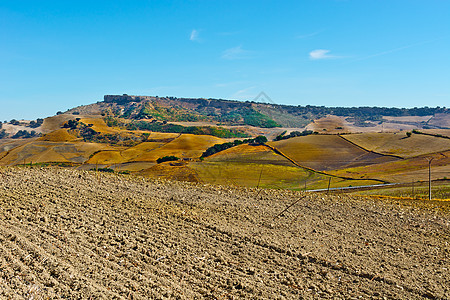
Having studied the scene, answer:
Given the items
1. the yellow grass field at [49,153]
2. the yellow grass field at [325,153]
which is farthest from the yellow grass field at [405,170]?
the yellow grass field at [49,153]

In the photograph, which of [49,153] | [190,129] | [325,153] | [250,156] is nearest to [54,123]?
[190,129]

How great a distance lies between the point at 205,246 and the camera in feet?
38.2

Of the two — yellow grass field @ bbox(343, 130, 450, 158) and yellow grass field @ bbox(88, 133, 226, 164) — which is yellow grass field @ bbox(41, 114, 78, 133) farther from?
yellow grass field @ bbox(343, 130, 450, 158)

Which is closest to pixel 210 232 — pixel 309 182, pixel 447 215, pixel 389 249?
pixel 389 249

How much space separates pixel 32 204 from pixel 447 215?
20087 mm

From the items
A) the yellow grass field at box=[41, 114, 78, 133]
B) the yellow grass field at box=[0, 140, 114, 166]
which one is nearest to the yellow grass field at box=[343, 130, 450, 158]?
the yellow grass field at box=[0, 140, 114, 166]

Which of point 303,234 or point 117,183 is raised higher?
point 117,183

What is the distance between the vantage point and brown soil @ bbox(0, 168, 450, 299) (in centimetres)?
880

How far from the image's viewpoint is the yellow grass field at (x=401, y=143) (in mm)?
77188

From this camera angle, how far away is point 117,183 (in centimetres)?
2077

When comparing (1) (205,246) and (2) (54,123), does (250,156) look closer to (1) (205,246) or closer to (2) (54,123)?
(1) (205,246)

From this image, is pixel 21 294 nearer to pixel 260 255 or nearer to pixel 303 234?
pixel 260 255

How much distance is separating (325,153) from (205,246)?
235 ft

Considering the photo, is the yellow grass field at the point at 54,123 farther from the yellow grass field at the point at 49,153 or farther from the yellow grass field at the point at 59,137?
the yellow grass field at the point at 49,153
